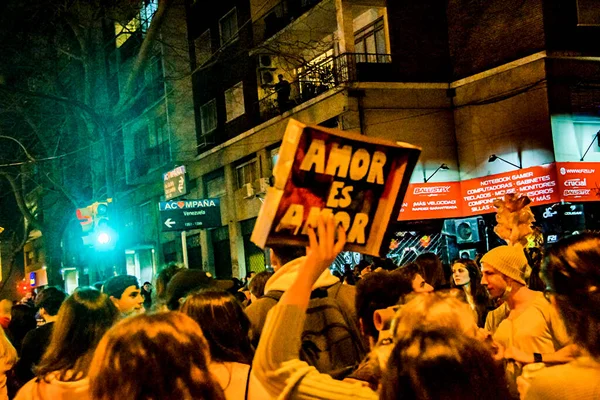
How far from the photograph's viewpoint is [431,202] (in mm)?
20250

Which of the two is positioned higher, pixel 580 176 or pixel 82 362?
pixel 580 176

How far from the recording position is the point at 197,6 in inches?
1191

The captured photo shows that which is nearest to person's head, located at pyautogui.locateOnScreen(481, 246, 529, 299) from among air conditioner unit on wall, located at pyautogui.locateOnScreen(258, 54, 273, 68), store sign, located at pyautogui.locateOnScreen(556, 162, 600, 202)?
store sign, located at pyautogui.locateOnScreen(556, 162, 600, 202)

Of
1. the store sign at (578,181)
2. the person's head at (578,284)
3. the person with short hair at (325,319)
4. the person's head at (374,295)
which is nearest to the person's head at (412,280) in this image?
the person's head at (374,295)

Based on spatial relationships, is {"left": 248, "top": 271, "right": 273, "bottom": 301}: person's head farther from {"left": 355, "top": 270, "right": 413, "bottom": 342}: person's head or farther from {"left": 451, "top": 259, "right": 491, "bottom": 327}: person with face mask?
{"left": 355, "top": 270, "right": 413, "bottom": 342}: person's head

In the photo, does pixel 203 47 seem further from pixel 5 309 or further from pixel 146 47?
pixel 5 309

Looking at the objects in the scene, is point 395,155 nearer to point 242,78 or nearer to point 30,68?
point 30,68

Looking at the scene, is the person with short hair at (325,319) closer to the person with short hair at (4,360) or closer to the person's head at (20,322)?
the person with short hair at (4,360)

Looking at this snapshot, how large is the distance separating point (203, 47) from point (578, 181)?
18.3 metres

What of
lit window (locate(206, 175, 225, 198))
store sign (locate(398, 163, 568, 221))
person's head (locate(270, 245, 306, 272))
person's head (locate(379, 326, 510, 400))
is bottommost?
person's head (locate(379, 326, 510, 400))

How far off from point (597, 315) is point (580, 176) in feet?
53.6

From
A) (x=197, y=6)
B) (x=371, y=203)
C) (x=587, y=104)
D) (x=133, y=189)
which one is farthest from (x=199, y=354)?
(x=133, y=189)

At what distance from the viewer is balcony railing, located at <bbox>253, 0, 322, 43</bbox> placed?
23328 millimetres

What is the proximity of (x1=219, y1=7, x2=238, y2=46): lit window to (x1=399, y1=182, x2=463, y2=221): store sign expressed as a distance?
459 inches
